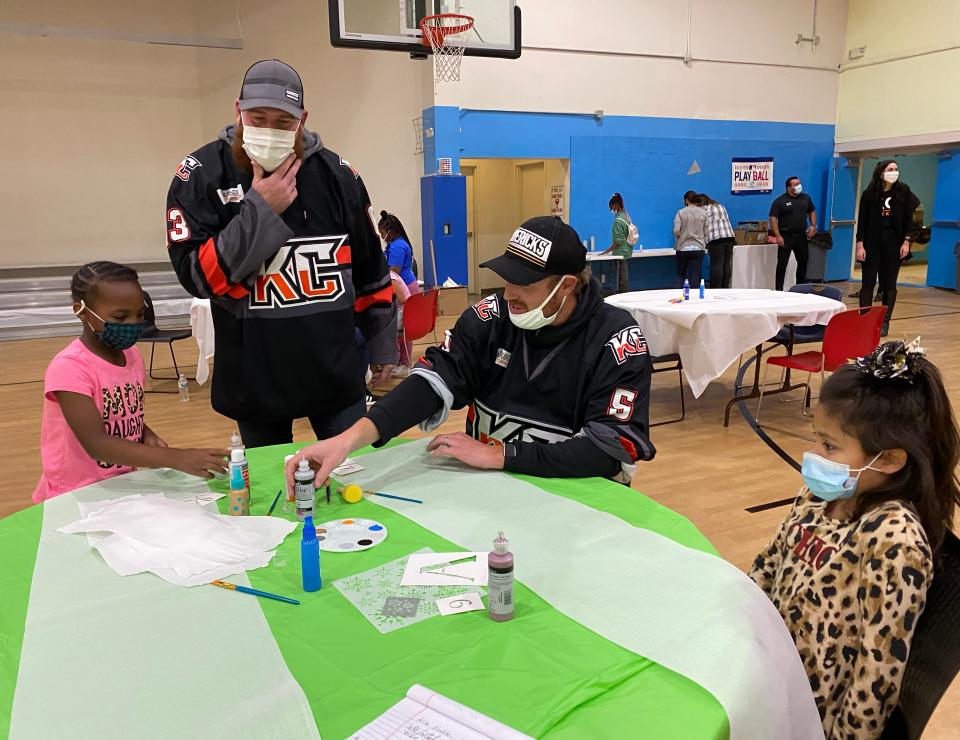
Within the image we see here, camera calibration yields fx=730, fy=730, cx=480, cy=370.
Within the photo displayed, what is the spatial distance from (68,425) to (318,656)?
118cm

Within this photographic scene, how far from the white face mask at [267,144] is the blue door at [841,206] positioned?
12265mm

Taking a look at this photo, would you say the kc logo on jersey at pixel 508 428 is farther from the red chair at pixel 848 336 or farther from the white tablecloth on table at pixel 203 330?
the white tablecloth on table at pixel 203 330

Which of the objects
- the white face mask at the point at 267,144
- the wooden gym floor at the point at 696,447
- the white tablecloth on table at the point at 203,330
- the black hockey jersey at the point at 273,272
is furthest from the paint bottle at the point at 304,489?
the white tablecloth on table at the point at 203,330

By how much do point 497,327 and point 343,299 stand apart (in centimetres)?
43

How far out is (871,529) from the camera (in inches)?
50.9

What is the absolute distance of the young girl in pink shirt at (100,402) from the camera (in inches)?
71.2

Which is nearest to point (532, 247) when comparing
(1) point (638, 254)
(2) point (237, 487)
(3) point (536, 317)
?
(3) point (536, 317)

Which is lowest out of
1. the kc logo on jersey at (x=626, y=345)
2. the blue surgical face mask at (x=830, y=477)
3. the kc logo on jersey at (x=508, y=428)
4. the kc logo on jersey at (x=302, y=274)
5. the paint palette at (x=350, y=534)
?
the paint palette at (x=350, y=534)

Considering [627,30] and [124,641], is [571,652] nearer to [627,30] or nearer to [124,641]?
[124,641]

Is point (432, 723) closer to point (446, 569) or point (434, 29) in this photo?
point (446, 569)

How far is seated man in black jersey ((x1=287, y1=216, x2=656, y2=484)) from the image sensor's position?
1.77 meters

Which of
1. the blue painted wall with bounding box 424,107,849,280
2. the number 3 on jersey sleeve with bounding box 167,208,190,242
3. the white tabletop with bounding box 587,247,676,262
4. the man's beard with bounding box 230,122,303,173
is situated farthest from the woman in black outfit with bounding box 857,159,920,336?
the number 3 on jersey sleeve with bounding box 167,208,190,242

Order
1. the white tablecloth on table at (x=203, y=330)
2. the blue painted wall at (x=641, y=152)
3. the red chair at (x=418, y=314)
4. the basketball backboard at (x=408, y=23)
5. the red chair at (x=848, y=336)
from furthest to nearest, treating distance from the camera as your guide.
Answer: the blue painted wall at (x=641, y=152) → the basketball backboard at (x=408, y=23) → the red chair at (x=418, y=314) → the white tablecloth on table at (x=203, y=330) → the red chair at (x=848, y=336)

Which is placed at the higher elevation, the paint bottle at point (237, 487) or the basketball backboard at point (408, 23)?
the basketball backboard at point (408, 23)
